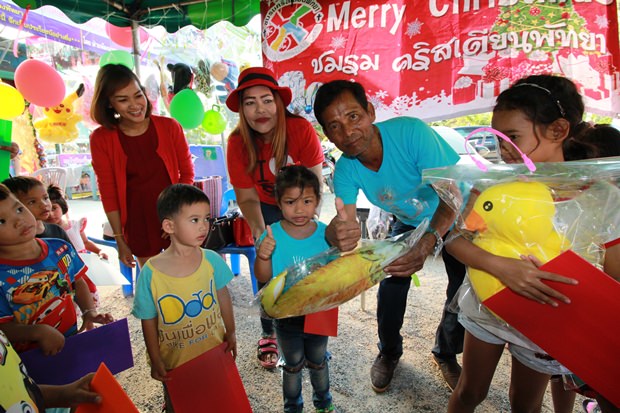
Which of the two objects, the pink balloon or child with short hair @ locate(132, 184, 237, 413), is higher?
the pink balloon

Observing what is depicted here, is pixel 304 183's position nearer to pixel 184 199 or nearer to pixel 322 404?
pixel 184 199

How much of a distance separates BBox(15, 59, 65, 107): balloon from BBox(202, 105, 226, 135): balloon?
1.66 meters

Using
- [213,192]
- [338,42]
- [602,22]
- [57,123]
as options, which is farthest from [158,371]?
[57,123]

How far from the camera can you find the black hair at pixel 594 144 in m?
1.48

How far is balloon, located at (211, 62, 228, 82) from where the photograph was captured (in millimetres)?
Answer: 4238

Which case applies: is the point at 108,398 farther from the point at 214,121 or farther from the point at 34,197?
the point at 214,121

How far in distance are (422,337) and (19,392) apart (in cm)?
247

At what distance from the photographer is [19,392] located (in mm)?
779

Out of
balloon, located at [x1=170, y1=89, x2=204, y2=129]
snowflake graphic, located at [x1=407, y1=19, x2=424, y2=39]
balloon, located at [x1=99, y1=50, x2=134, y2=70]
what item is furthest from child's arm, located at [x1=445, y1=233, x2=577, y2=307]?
balloon, located at [x1=99, y1=50, x2=134, y2=70]

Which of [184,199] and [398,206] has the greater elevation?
[184,199]

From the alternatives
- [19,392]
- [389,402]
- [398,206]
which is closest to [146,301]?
[19,392]

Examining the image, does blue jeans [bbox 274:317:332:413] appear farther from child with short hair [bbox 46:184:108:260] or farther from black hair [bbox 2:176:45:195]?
child with short hair [bbox 46:184:108:260]

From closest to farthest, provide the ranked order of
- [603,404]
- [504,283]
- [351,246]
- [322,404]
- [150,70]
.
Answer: [504,283] → [603,404] → [351,246] → [322,404] → [150,70]

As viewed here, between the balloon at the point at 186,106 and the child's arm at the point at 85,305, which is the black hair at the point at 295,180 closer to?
the child's arm at the point at 85,305
